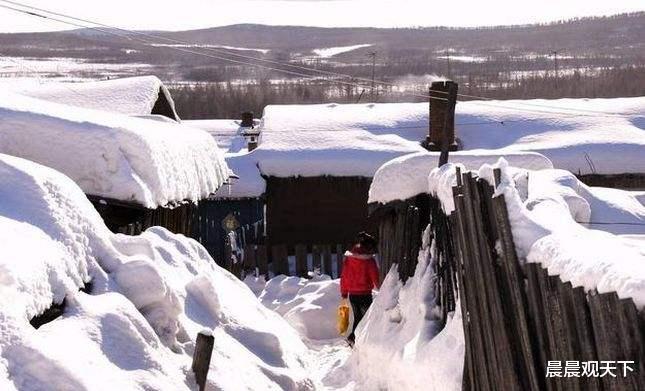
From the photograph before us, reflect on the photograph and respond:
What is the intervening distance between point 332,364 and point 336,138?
1287 centimetres

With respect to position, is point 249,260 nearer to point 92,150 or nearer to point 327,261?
point 327,261

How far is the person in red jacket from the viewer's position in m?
11.8

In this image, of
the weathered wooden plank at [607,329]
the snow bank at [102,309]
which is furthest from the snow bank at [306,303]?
the weathered wooden plank at [607,329]

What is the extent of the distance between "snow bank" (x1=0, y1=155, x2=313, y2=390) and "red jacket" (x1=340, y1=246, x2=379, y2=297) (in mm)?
3657

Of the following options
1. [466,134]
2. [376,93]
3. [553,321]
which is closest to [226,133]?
[466,134]

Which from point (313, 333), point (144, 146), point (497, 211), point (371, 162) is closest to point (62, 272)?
point (497, 211)

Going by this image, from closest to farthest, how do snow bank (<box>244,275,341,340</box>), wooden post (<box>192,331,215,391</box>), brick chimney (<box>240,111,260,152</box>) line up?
wooden post (<box>192,331,215,391</box>), snow bank (<box>244,275,341,340</box>), brick chimney (<box>240,111,260,152</box>)

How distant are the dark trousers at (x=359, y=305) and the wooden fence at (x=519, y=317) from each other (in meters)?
4.92

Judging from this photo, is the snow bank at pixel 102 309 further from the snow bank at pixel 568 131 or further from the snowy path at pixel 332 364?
the snow bank at pixel 568 131

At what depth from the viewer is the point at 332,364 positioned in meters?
11.4

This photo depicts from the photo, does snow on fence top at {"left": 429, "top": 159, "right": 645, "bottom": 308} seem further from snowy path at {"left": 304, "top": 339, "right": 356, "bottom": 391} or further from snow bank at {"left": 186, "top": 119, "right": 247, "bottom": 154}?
snow bank at {"left": 186, "top": 119, "right": 247, "bottom": 154}

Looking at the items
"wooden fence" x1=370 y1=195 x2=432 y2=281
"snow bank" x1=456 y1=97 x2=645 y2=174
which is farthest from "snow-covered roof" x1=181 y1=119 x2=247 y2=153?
"wooden fence" x1=370 y1=195 x2=432 y2=281

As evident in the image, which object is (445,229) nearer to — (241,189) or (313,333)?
(313,333)

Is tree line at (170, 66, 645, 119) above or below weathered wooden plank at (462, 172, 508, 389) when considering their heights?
A: below
